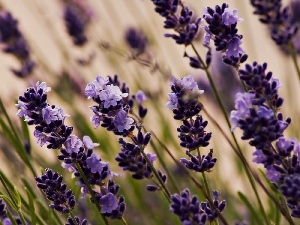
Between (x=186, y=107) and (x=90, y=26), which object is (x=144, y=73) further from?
(x=186, y=107)

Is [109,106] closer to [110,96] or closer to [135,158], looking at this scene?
[110,96]

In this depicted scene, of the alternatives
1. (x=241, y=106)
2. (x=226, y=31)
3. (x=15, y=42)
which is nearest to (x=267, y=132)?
(x=241, y=106)

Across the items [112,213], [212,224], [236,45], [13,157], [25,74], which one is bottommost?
[212,224]

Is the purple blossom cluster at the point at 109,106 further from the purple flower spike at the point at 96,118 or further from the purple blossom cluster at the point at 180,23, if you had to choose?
the purple blossom cluster at the point at 180,23

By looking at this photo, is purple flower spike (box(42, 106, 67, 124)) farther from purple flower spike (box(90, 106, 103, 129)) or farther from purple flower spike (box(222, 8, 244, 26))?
purple flower spike (box(222, 8, 244, 26))

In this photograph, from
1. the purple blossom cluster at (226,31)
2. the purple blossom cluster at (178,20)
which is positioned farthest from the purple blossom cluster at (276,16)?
the purple blossom cluster at (226,31)

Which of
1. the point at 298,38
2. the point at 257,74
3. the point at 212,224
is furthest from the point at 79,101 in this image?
the point at 257,74
